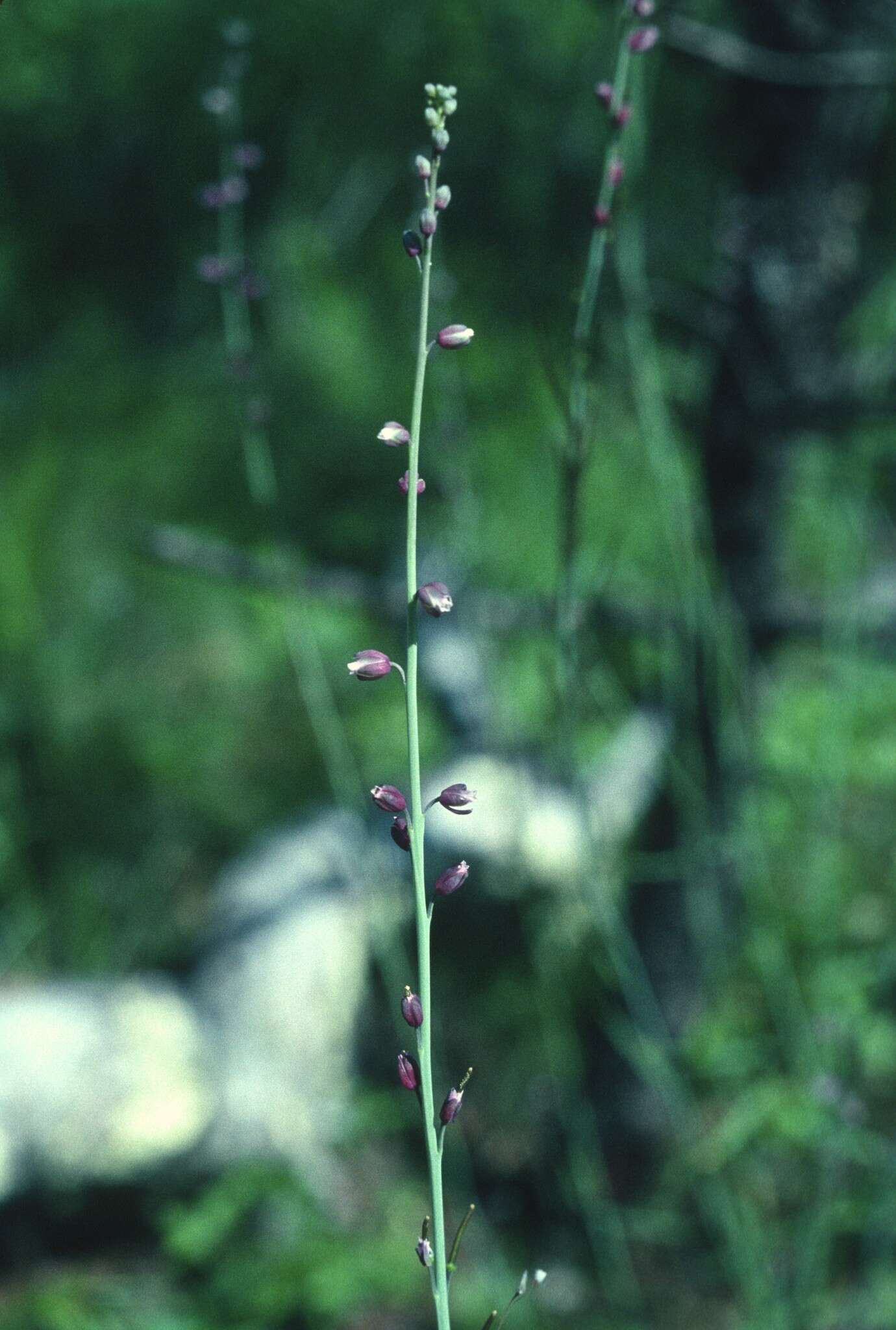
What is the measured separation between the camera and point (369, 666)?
45 centimetres

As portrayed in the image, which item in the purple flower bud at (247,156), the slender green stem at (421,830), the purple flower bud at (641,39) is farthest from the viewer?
the purple flower bud at (247,156)

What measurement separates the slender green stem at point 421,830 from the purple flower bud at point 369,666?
1.6 inches

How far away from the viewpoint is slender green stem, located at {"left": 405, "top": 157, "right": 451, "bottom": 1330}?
1.26 feet

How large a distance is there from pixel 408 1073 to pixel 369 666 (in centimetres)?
17

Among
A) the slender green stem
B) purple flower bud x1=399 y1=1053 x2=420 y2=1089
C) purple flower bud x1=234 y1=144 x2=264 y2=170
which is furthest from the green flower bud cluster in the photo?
purple flower bud x1=234 y1=144 x2=264 y2=170

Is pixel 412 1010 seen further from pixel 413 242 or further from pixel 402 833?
pixel 413 242

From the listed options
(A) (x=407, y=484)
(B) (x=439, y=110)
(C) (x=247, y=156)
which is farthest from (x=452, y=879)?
(C) (x=247, y=156)

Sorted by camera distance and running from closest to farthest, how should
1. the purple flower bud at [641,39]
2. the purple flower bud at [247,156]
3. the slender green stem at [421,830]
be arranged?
the slender green stem at [421,830], the purple flower bud at [641,39], the purple flower bud at [247,156]

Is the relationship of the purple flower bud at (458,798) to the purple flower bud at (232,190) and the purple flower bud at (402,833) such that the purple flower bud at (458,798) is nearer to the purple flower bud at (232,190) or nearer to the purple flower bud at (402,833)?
the purple flower bud at (402,833)

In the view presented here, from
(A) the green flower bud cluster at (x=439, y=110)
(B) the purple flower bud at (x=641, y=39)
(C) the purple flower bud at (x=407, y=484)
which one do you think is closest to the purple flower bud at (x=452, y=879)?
(C) the purple flower bud at (x=407, y=484)

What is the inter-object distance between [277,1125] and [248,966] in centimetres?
34

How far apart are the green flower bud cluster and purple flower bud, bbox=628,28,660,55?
316 millimetres

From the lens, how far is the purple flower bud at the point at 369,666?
45cm

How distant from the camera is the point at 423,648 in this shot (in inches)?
108
